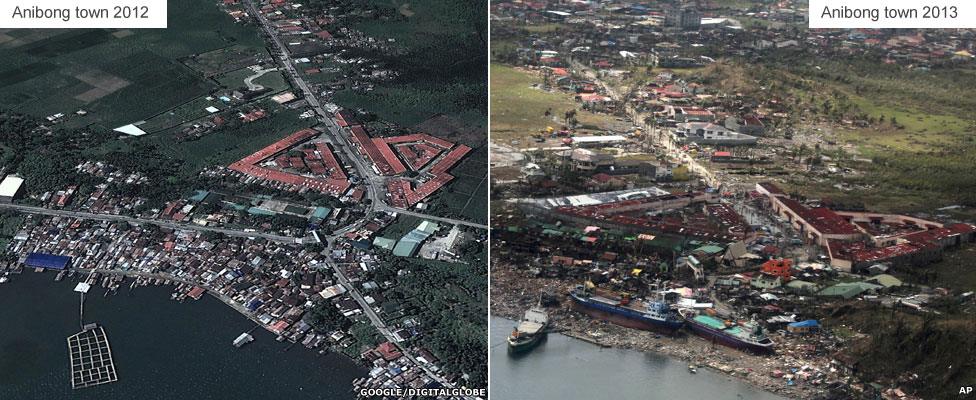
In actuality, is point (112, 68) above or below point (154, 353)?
above

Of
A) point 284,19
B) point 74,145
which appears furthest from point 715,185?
point 284,19

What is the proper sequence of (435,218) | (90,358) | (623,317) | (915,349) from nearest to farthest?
(915,349) → (623,317) → (90,358) → (435,218)

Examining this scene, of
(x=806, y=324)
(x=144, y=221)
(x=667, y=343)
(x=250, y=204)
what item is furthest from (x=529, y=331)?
(x=144, y=221)

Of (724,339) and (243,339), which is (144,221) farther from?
(724,339)

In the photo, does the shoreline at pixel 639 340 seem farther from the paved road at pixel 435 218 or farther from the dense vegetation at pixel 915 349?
the paved road at pixel 435 218

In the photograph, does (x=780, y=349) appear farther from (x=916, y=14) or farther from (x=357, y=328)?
(x=357, y=328)

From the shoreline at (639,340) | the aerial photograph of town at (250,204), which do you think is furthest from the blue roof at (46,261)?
the shoreline at (639,340)
